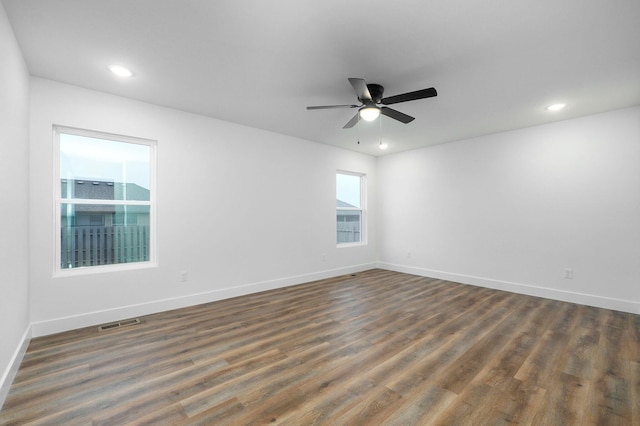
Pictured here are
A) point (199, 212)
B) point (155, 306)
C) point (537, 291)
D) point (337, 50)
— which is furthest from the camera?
point (537, 291)

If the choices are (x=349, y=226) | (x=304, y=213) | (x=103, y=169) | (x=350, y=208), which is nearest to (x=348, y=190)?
(x=350, y=208)

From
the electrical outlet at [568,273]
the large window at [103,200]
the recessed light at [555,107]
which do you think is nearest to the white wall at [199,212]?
the large window at [103,200]

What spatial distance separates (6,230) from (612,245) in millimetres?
6248

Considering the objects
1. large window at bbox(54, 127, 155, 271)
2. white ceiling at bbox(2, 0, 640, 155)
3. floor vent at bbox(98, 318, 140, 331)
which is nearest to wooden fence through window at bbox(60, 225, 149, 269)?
large window at bbox(54, 127, 155, 271)

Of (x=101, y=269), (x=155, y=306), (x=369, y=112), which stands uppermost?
(x=369, y=112)

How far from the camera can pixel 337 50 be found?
2.37 meters

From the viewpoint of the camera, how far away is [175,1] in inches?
73.2

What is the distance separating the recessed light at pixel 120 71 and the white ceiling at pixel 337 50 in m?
0.07

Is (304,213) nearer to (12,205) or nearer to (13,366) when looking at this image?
(12,205)

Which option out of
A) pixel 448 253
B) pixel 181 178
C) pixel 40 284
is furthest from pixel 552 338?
pixel 40 284

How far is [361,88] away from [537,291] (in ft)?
13.5

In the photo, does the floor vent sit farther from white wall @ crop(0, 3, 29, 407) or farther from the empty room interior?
white wall @ crop(0, 3, 29, 407)

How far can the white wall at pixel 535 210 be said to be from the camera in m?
3.66

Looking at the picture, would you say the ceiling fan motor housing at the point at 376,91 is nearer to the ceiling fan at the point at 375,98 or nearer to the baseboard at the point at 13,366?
the ceiling fan at the point at 375,98
